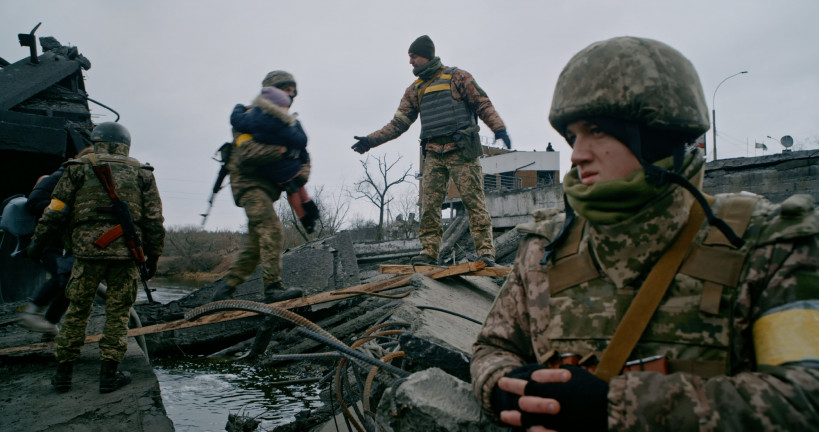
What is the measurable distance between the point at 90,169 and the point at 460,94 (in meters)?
3.54

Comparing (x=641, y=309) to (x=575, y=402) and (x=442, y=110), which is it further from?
(x=442, y=110)

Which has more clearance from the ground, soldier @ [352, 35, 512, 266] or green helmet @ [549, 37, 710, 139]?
soldier @ [352, 35, 512, 266]

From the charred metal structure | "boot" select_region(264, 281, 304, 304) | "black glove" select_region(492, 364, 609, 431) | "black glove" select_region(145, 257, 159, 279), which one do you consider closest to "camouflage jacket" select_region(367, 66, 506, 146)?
"boot" select_region(264, 281, 304, 304)

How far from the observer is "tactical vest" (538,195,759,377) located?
1133 millimetres

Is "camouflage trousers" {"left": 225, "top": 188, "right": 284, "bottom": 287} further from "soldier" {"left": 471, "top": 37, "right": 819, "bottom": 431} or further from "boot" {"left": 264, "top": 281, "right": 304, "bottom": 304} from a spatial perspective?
"soldier" {"left": 471, "top": 37, "right": 819, "bottom": 431}

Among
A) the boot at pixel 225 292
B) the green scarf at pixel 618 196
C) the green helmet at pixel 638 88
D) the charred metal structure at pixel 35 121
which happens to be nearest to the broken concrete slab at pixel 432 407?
the green scarf at pixel 618 196

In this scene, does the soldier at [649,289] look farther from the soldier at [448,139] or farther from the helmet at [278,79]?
the soldier at [448,139]

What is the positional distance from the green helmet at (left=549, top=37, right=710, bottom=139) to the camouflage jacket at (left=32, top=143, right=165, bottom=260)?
3795mm

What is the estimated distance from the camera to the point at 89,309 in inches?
149

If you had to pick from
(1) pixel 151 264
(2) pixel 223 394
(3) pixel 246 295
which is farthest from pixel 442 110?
(3) pixel 246 295

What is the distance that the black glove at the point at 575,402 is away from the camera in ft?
3.55

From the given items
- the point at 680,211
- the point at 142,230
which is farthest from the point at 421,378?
the point at 142,230

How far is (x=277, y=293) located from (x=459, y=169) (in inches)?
88.5

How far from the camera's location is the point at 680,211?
1.27 metres
